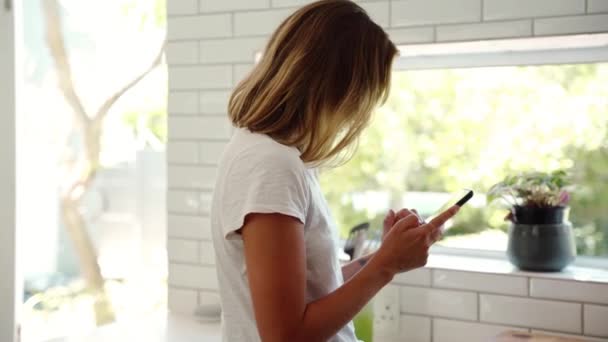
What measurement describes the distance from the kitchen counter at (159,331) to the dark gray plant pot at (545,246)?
727 millimetres

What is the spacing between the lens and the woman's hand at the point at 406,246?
1.08m

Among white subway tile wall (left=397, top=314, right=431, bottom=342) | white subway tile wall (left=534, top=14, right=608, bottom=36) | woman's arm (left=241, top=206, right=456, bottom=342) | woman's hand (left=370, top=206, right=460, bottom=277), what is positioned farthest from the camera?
white subway tile wall (left=397, top=314, right=431, bottom=342)

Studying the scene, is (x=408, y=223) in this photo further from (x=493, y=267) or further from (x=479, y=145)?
(x=479, y=145)

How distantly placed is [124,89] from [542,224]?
5.20 feet

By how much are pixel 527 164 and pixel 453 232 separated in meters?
0.26

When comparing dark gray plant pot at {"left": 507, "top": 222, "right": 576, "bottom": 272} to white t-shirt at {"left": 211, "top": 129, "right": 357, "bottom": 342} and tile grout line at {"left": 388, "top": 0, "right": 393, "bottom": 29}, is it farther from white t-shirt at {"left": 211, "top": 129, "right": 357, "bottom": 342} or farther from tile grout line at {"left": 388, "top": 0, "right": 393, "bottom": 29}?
white t-shirt at {"left": 211, "top": 129, "right": 357, "bottom": 342}

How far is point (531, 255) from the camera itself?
168 cm

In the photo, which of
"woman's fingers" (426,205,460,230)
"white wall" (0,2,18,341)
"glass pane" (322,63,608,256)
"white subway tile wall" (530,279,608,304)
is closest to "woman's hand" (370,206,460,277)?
"woman's fingers" (426,205,460,230)

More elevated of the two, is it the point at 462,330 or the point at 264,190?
the point at 264,190

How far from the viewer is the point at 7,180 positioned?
222 cm

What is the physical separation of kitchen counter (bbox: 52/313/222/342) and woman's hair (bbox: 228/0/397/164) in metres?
0.84

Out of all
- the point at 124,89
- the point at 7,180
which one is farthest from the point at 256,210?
the point at 124,89

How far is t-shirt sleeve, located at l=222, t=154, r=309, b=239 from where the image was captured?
1.00 meters

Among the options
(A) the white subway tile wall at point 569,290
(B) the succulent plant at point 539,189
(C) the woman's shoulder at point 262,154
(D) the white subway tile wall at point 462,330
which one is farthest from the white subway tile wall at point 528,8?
(C) the woman's shoulder at point 262,154
